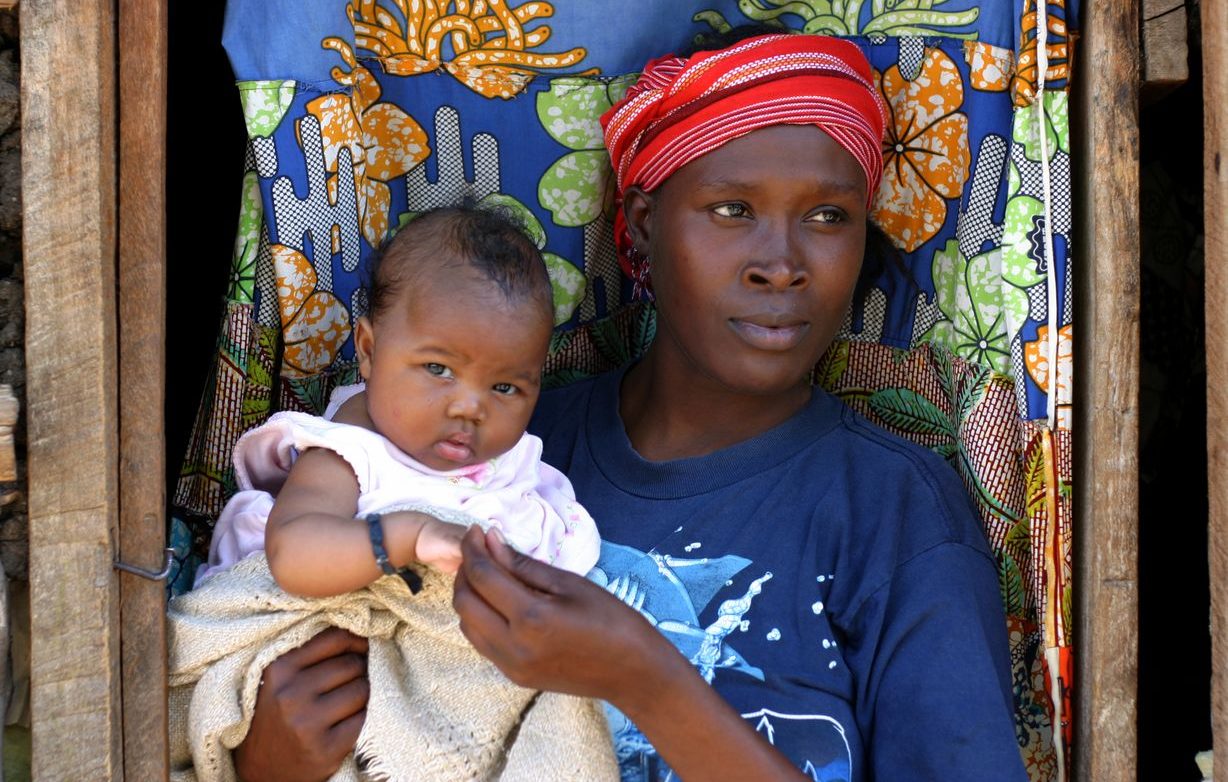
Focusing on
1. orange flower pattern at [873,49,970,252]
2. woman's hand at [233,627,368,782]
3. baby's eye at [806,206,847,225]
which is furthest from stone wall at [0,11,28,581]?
orange flower pattern at [873,49,970,252]

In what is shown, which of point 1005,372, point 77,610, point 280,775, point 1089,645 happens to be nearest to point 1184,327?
point 1005,372

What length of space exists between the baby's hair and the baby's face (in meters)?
0.02

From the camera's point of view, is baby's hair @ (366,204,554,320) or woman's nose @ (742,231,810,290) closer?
baby's hair @ (366,204,554,320)

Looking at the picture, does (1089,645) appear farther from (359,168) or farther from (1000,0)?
(359,168)

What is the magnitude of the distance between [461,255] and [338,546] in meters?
0.43

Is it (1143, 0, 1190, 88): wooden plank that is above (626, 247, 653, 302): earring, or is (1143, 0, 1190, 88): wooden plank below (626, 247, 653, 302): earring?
above

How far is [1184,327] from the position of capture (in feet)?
8.45

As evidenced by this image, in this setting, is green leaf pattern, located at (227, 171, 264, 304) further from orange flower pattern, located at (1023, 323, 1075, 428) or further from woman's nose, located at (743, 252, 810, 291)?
orange flower pattern, located at (1023, 323, 1075, 428)

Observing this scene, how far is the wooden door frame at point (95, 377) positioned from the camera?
1.57 m

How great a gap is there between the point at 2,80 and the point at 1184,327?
6.67 ft

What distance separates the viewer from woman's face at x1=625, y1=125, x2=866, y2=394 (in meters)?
1.93

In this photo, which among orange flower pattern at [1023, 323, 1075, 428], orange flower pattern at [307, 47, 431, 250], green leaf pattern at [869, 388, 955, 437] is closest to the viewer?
orange flower pattern at [1023, 323, 1075, 428]

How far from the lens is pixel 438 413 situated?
1.76 m

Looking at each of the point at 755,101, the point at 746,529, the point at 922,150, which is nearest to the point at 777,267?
the point at 755,101
